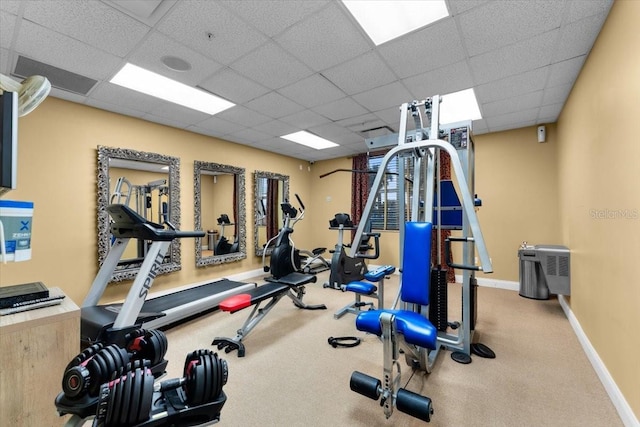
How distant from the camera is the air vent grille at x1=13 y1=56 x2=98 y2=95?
7.86 feet

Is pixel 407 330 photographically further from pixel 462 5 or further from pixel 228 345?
pixel 462 5

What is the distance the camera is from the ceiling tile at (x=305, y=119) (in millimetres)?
3762

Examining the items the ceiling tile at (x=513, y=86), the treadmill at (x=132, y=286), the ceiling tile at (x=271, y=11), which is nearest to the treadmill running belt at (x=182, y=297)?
the treadmill at (x=132, y=286)

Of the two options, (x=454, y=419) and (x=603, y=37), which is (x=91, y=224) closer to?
(x=454, y=419)

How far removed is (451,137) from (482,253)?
1.44 m

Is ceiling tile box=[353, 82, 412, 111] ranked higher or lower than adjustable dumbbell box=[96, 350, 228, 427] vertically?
higher

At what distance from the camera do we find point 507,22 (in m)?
1.98

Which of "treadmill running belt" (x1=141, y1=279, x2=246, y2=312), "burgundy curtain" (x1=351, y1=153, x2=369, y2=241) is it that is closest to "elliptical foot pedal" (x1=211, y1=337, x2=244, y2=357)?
"treadmill running belt" (x1=141, y1=279, x2=246, y2=312)

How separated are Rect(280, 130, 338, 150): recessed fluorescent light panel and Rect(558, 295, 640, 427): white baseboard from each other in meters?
4.27

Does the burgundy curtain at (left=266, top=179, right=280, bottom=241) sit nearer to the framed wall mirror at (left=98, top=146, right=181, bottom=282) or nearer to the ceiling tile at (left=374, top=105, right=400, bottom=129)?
the framed wall mirror at (left=98, top=146, right=181, bottom=282)

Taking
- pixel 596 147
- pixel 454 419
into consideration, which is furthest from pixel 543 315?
pixel 454 419

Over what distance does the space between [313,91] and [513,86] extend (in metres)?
2.20

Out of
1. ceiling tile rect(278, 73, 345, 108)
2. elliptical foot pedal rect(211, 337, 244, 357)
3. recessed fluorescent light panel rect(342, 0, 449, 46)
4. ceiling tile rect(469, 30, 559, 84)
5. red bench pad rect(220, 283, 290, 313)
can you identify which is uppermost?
recessed fluorescent light panel rect(342, 0, 449, 46)

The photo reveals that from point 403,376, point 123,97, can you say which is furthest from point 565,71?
point 123,97
